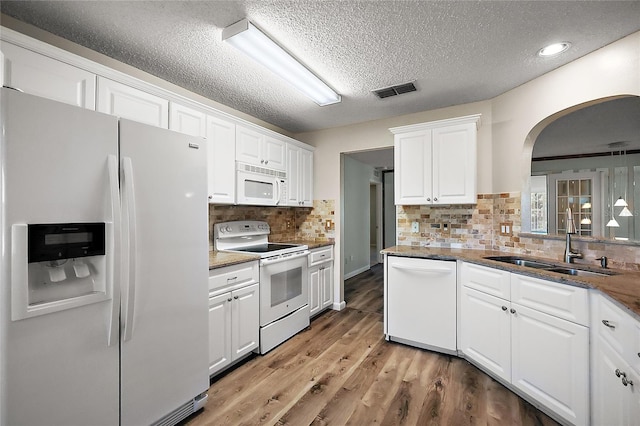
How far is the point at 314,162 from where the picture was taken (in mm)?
4027

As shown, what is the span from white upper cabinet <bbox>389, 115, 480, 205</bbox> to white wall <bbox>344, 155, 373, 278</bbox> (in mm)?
2228

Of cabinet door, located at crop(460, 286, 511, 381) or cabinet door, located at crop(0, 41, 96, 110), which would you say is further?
cabinet door, located at crop(460, 286, 511, 381)

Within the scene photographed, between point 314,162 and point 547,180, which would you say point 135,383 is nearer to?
point 314,162

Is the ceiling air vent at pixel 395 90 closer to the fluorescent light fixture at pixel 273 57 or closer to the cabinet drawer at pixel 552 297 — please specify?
the fluorescent light fixture at pixel 273 57

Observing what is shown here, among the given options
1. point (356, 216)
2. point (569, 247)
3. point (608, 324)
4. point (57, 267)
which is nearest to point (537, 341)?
point (608, 324)

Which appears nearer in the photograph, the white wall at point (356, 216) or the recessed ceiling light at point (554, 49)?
the recessed ceiling light at point (554, 49)

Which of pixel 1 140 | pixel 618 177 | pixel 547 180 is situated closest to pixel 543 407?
pixel 1 140

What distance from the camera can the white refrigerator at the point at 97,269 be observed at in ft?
3.82

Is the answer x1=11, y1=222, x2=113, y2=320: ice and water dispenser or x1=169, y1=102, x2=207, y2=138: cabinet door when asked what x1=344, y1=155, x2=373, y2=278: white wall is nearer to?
x1=169, y1=102, x2=207, y2=138: cabinet door

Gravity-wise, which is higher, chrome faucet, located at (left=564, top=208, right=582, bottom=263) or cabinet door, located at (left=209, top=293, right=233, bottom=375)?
chrome faucet, located at (left=564, top=208, right=582, bottom=263)

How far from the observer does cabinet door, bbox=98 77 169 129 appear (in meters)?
1.83

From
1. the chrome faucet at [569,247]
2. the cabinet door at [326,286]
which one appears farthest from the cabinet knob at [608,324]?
the cabinet door at [326,286]

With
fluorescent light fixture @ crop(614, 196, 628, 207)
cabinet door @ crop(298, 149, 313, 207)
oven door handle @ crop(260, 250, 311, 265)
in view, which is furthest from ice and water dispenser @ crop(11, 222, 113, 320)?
fluorescent light fixture @ crop(614, 196, 628, 207)

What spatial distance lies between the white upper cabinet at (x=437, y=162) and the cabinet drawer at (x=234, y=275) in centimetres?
168
